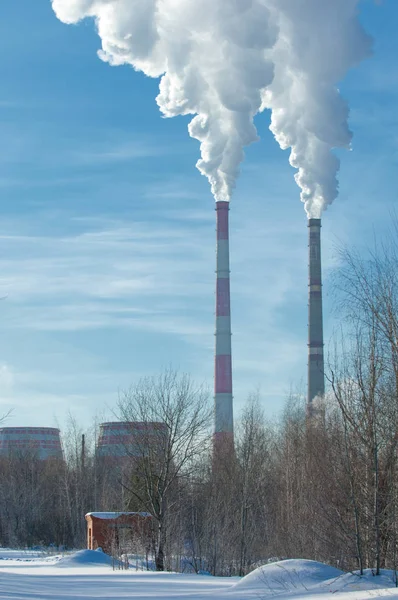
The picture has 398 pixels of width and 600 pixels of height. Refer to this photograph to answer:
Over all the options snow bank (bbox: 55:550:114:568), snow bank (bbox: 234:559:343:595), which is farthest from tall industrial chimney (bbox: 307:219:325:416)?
snow bank (bbox: 234:559:343:595)

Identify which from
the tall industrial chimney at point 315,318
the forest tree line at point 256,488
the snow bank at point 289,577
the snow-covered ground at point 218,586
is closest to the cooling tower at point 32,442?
the forest tree line at point 256,488

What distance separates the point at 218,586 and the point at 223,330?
27441 mm

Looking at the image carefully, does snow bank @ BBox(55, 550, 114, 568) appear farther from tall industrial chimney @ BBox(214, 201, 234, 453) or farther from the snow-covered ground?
tall industrial chimney @ BBox(214, 201, 234, 453)

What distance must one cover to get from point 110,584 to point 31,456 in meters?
32.9

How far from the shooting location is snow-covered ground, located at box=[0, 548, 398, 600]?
10.1 m

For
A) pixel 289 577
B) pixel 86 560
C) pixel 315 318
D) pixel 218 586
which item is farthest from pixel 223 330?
pixel 289 577

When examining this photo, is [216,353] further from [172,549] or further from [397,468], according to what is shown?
[397,468]

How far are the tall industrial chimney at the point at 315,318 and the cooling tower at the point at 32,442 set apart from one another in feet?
52.3

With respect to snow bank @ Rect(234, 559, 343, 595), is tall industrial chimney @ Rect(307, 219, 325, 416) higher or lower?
higher

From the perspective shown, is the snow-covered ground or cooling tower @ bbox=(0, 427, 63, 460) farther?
cooling tower @ bbox=(0, 427, 63, 460)

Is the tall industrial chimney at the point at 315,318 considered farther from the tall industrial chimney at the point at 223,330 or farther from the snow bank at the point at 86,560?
the snow bank at the point at 86,560

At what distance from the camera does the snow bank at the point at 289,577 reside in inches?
435

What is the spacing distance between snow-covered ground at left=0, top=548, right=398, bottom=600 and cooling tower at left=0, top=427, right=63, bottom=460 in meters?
32.0

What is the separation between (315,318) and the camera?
40062 mm
